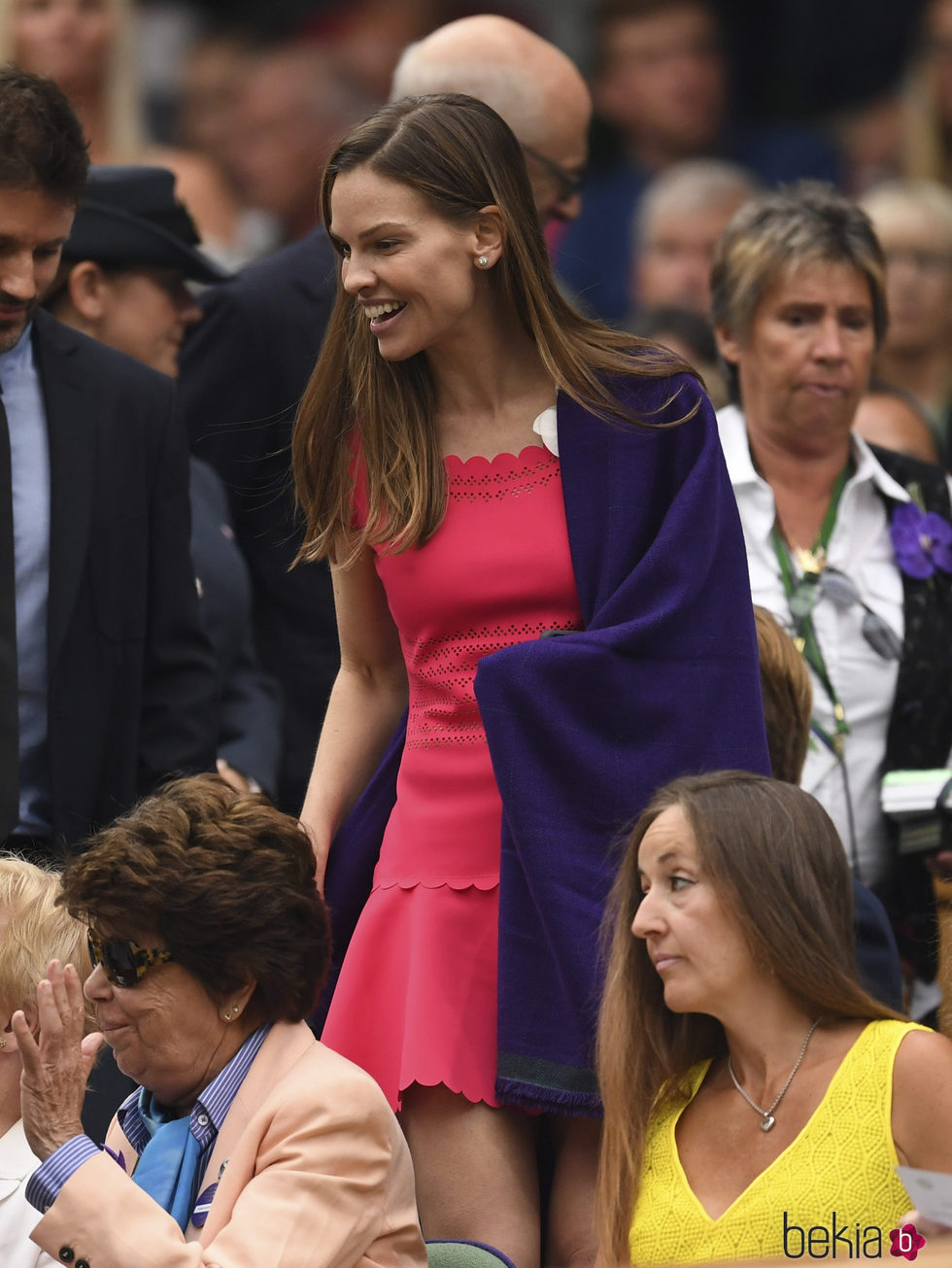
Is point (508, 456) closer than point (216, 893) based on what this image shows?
No

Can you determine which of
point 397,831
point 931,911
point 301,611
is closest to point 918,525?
point 931,911

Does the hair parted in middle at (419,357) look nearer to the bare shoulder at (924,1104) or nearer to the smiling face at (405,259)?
the smiling face at (405,259)

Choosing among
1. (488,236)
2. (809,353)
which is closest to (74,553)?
(488,236)

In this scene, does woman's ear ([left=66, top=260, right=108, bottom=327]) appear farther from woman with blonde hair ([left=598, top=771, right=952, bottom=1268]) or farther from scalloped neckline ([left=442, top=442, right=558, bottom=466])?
woman with blonde hair ([left=598, top=771, right=952, bottom=1268])

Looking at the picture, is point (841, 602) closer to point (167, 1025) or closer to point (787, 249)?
point (787, 249)

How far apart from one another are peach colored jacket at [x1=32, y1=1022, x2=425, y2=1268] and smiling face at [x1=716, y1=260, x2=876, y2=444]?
95.0 inches

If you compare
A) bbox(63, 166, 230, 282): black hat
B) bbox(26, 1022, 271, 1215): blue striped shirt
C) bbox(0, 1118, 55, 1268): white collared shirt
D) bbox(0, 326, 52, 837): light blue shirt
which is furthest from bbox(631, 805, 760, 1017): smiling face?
bbox(63, 166, 230, 282): black hat

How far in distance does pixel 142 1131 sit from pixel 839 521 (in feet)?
7.64

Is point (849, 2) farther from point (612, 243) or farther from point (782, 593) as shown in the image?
point (782, 593)

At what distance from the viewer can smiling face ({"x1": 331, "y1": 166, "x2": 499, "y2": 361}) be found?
3406mm

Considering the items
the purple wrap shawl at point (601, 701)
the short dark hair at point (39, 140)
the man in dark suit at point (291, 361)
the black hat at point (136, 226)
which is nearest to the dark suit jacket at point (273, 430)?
the man in dark suit at point (291, 361)

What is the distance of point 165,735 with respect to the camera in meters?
4.32

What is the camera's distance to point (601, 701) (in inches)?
130

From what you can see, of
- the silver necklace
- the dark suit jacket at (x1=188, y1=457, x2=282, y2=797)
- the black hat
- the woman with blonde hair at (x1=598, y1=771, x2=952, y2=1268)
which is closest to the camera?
the woman with blonde hair at (x1=598, y1=771, x2=952, y2=1268)
